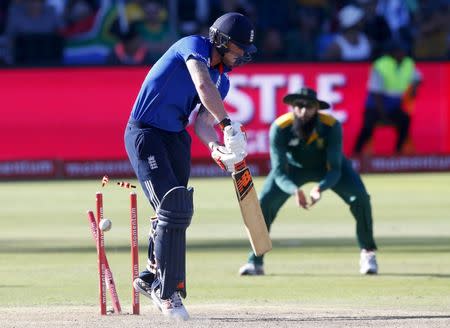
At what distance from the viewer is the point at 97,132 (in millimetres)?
19562

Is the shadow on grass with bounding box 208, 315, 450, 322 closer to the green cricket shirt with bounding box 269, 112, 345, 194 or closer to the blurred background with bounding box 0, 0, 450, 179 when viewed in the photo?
the green cricket shirt with bounding box 269, 112, 345, 194

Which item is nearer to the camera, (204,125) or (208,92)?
(208,92)

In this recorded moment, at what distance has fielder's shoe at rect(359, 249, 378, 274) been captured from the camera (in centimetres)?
1035

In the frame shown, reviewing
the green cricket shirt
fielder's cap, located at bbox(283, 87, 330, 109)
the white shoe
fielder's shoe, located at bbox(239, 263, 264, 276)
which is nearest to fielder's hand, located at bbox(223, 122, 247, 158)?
the white shoe

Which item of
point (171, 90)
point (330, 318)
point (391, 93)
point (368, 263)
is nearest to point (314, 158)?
point (368, 263)

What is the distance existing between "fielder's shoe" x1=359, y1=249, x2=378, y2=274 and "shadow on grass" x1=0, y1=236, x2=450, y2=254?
4.64 feet

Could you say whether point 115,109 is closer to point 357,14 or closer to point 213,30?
point 357,14

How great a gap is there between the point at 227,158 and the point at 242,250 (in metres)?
4.42

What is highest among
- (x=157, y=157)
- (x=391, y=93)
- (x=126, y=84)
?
(x=157, y=157)

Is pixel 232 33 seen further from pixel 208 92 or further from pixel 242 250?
pixel 242 250

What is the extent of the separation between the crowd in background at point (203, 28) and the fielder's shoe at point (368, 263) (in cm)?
962

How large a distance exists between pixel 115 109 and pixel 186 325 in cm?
1220

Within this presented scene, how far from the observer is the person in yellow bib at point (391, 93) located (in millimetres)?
19859

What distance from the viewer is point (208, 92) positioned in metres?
7.56
